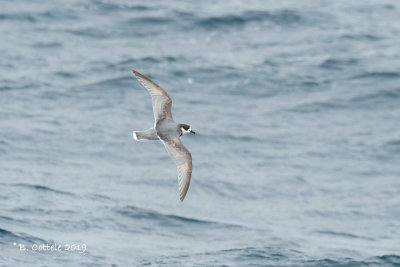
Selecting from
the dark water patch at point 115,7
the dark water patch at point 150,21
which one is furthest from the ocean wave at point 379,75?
the dark water patch at point 115,7

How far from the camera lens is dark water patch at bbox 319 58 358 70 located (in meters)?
27.6

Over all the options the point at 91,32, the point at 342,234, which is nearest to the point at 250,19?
the point at 91,32

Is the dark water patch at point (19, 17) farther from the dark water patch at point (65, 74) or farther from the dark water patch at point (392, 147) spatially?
the dark water patch at point (392, 147)

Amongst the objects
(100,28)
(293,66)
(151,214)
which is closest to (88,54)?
(100,28)

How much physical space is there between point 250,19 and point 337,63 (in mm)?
4048

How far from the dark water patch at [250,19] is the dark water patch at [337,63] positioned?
3.60 meters

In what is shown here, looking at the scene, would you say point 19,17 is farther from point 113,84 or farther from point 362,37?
point 362,37

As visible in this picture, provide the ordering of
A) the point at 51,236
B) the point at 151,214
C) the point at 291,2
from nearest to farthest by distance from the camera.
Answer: the point at 51,236
the point at 151,214
the point at 291,2

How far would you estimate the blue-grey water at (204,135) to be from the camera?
1917 cm

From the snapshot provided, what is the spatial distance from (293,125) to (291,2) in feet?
31.1

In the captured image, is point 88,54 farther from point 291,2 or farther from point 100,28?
point 291,2

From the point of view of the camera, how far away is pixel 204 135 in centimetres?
2427

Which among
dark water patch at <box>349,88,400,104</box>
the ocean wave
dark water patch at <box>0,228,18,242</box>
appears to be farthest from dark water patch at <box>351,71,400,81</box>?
dark water patch at <box>0,228,18,242</box>

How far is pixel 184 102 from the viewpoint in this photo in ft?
83.6
